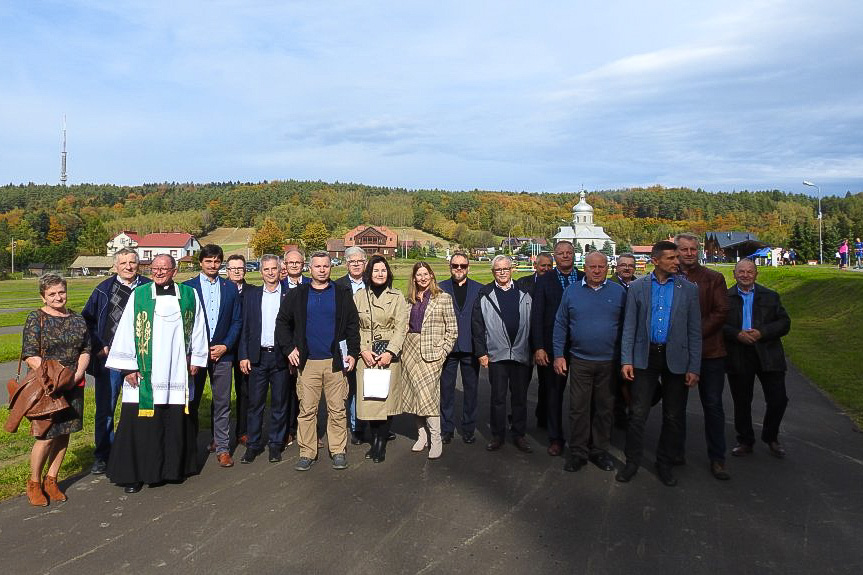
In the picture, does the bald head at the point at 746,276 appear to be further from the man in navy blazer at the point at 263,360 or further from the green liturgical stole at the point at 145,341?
the green liturgical stole at the point at 145,341

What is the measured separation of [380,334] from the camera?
21.4 feet

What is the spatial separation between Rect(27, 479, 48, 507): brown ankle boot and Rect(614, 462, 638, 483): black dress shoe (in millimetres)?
4983

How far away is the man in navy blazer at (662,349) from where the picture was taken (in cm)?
564

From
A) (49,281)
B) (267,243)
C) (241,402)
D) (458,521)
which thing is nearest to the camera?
(458,521)

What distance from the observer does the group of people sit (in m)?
5.65

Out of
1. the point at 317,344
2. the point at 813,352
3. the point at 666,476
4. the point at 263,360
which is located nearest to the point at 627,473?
the point at 666,476

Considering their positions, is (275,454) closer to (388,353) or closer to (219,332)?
(219,332)

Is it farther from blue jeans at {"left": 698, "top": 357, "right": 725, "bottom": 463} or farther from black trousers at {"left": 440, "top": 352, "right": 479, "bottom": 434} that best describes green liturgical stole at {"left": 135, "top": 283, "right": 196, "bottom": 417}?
blue jeans at {"left": 698, "top": 357, "right": 725, "bottom": 463}

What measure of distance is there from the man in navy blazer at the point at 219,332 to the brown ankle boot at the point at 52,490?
1427 millimetres

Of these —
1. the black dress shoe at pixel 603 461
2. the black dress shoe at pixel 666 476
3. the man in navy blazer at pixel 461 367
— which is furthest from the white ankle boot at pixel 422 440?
the black dress shoe at pixel 666 476

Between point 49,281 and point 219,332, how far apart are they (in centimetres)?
167

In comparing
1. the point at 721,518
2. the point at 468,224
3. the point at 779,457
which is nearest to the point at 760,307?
the point at 779,457

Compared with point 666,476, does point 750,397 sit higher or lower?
higher

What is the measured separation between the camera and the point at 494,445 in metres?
6.68
